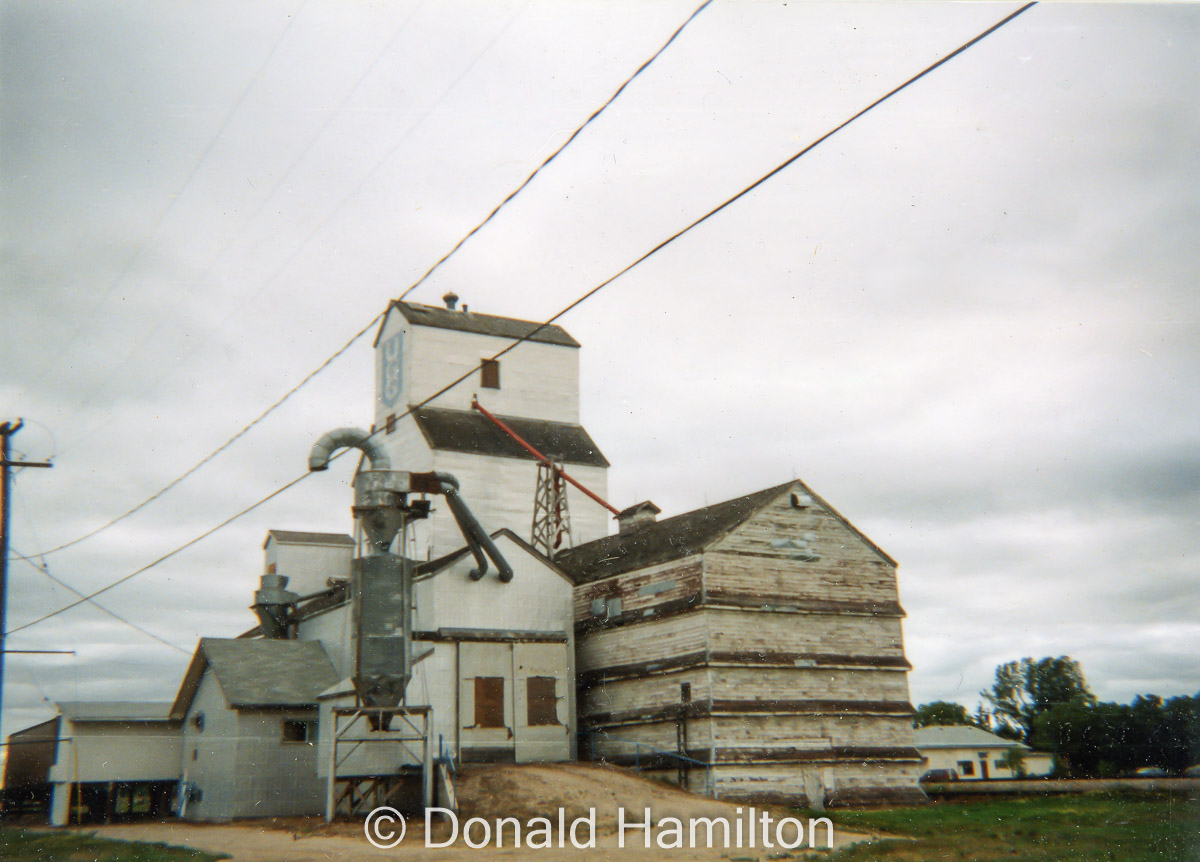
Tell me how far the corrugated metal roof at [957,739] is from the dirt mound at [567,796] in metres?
38.8

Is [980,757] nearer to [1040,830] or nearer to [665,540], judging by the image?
[665,540]

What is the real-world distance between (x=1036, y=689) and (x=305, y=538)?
67819 mm

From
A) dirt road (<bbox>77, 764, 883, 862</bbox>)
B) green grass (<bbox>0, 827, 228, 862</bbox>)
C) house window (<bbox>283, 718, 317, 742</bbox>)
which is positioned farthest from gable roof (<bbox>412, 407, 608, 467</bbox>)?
green grass (<bbox>0, 827, 228, 862</bbox>)

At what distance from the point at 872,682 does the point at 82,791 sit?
1082 inches

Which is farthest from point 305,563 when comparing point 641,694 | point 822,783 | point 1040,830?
point 1040,830

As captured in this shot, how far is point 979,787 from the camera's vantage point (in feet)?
107

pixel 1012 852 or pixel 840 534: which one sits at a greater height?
pixel 840 534

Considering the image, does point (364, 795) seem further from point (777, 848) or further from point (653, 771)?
point (777, 848)

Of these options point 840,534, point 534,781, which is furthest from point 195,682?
point 840,534

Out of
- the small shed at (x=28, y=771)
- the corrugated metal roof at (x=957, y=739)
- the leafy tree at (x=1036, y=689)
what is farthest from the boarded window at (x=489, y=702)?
the leafy tree at (x=1036, y=689)

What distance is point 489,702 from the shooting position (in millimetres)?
28375

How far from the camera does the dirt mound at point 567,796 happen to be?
2231 centimetres

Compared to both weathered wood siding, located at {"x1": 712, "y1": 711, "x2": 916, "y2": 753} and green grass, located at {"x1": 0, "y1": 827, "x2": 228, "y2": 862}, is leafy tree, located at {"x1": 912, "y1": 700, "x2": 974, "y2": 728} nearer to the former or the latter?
weathered wood siding, located at {"x1": 712, "y1": 711, "x2": 916, "y2": 753}

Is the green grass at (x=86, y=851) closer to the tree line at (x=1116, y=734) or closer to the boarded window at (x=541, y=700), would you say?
the boarded window at (x=541, y=700)
